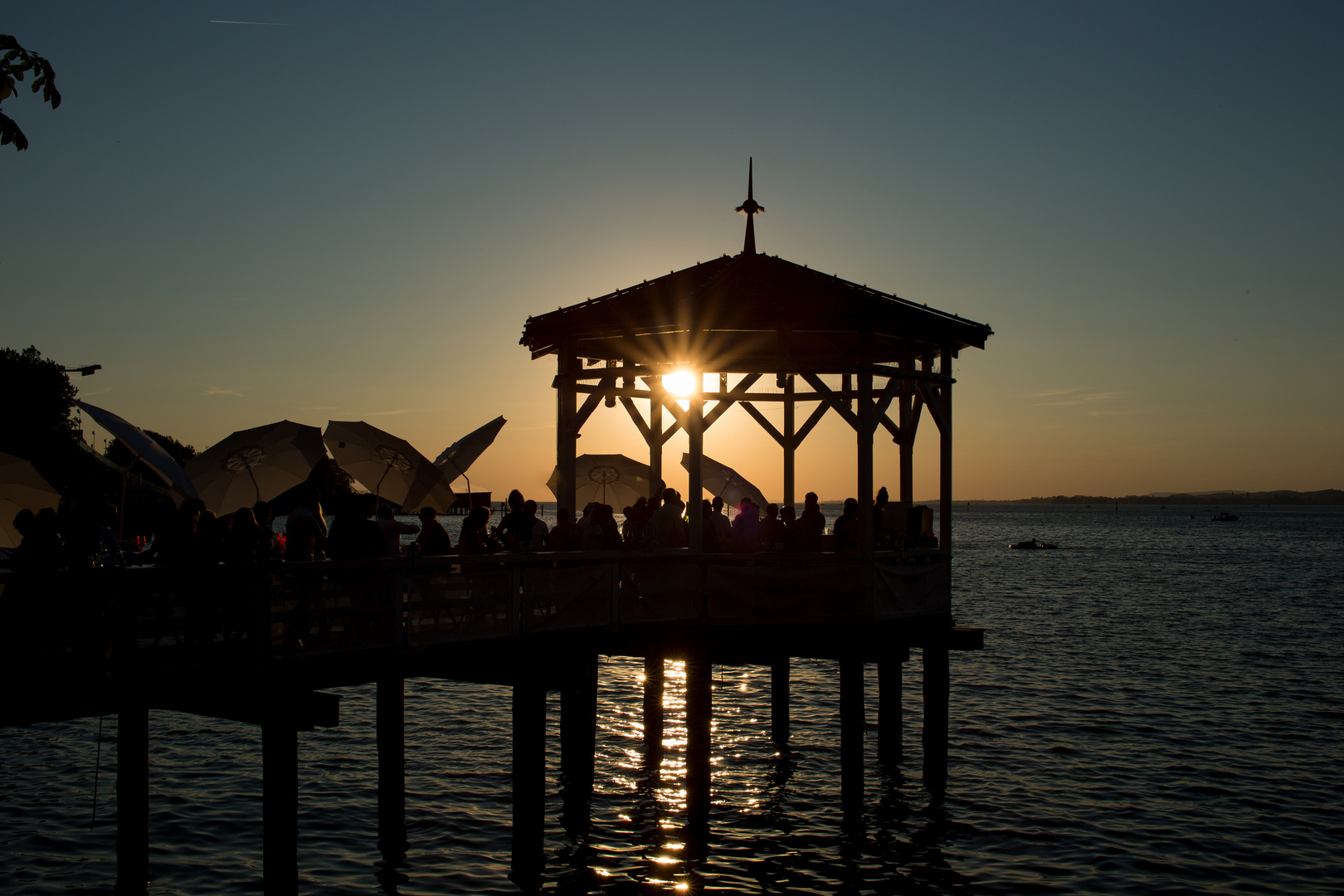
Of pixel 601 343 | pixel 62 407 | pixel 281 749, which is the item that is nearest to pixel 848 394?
pixel 601 343

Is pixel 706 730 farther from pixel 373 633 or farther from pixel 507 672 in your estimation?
pixel 373 633

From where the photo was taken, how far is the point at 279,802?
10969 mm

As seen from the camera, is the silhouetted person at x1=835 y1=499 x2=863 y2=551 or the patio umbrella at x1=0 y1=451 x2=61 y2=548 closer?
the silhouetted person at x1=835 y1=499 x2=863 y2=551

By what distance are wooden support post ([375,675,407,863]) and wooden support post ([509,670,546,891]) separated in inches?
74.0

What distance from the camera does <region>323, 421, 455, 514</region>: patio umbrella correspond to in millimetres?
17844

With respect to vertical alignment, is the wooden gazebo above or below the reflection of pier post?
above

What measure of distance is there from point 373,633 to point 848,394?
8.26 m

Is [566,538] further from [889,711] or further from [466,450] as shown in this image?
[889,711]

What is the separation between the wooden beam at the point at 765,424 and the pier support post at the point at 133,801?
1147 centimetres

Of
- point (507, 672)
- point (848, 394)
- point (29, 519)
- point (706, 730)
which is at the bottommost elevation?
point (706, 730)

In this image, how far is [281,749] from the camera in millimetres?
Result: 10914

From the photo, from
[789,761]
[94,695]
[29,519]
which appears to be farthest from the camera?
[789,761]

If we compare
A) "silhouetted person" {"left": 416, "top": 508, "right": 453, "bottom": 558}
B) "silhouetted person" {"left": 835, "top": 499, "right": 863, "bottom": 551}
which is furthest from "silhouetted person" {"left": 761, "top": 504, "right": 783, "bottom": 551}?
"silhouetted person" {"left": 416, "top": 508, "right": 453, "bottom": 558}

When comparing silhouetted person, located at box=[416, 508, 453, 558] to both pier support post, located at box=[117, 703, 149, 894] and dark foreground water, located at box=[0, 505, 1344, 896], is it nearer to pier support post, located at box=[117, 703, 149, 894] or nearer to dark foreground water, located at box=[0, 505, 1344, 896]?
pier support post, located at box=[117, 703, 149, 894]
